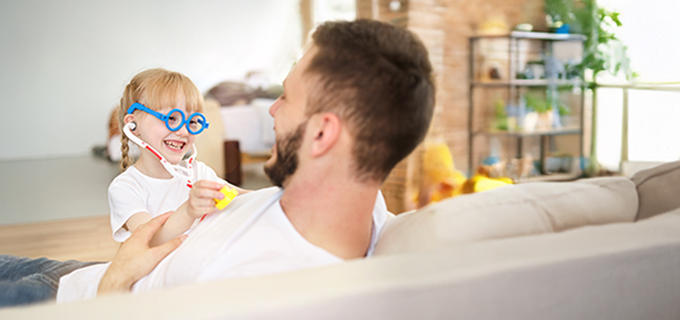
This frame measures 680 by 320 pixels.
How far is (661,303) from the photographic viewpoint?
1.71 ft

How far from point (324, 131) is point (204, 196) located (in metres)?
0.20

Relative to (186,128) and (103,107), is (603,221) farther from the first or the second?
(103,107)

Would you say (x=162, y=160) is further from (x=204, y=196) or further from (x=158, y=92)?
(x=204, y=196)

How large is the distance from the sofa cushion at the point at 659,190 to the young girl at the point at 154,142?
0.69 m

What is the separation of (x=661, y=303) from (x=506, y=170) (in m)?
3.48

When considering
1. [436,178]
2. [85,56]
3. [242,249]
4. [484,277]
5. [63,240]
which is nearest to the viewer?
[484,277]

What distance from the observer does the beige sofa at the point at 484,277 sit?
38 cm

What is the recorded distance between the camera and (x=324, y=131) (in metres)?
0.58

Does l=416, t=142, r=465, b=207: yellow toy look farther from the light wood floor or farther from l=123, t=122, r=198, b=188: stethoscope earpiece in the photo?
l=123, t=122, r=198, b=188: stethoscope earpiece

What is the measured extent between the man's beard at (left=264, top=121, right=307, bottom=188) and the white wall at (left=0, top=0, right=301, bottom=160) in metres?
4.96

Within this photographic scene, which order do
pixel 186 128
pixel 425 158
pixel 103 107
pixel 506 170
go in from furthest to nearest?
pixel 103 107 → pixel 506 170 → pixel 425 158 → pixel 186 128

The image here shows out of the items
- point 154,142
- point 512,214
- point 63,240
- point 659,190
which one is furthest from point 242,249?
point 63,240

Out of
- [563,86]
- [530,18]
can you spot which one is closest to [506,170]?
[563,86]

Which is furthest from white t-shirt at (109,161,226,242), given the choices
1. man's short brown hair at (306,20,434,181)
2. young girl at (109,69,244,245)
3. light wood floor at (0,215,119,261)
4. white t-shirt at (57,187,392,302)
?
light wood floor at (0,215,119,261)
